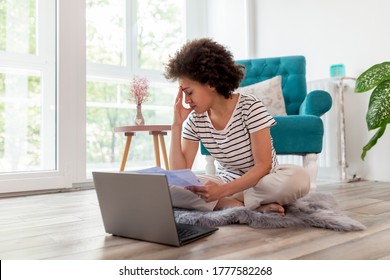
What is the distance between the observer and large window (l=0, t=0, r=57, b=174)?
234 centimetres

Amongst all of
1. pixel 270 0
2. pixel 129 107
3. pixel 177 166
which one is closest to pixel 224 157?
pixel 177 166

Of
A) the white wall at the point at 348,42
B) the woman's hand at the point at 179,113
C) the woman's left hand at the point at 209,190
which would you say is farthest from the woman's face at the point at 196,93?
the white wall at the point at 348,42

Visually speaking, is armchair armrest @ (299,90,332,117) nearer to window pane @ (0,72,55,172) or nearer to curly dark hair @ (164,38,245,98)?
curly dark hair @ (164,38,245,98)

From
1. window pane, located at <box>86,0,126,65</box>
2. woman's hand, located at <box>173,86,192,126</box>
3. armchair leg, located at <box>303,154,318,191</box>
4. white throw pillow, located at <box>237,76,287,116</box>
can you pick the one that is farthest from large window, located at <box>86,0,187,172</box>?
woman's hand, located at <box>173,86,192,126</box>

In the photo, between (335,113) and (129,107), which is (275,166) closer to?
(335,113)

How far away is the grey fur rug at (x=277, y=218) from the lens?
114 centimetres

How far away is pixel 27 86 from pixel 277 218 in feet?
6.46

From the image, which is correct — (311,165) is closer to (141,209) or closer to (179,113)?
(179,113)

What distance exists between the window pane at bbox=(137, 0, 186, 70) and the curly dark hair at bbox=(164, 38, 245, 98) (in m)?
2.01

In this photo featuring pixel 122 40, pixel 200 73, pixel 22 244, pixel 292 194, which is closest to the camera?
pixel 22 244

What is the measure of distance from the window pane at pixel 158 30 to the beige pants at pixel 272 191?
2109mm

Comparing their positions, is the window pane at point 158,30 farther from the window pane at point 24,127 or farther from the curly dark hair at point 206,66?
the curly dark hair at point 206,66
